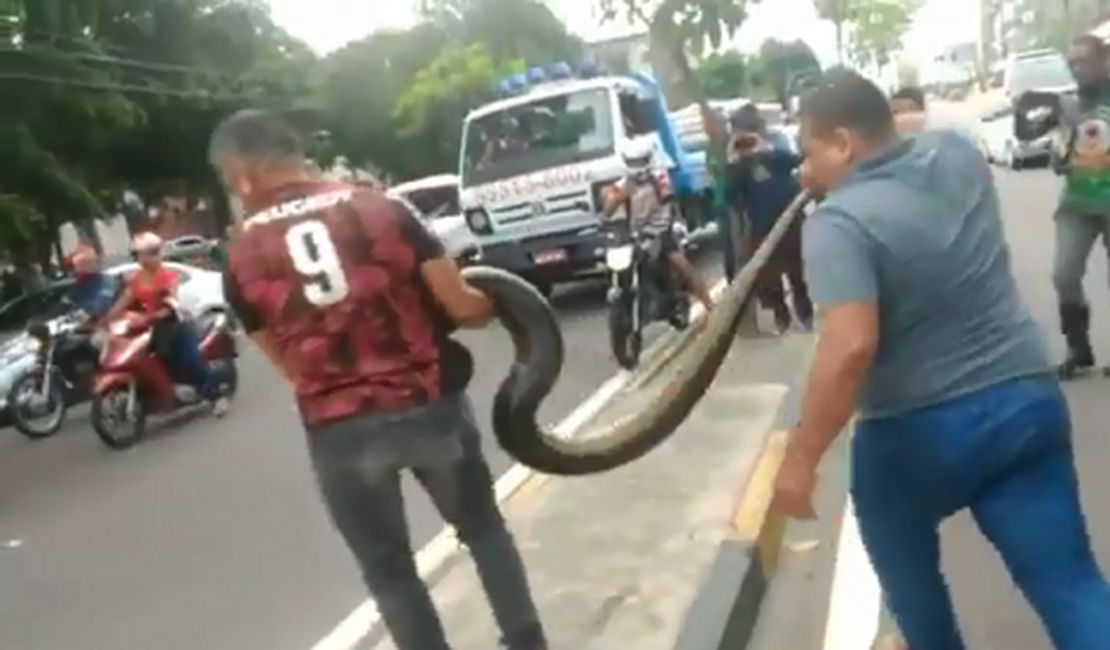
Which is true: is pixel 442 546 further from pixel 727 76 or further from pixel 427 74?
pixel 727 76

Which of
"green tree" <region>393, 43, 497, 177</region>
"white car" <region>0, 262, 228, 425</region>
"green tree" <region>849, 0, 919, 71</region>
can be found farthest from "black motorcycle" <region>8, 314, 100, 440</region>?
"green tree" <region>849, 0, 919, 71</region>

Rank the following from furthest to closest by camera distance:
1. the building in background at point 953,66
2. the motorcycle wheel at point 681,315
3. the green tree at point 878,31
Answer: the building in background at point 953,66 → the green tree at point 878,31 → the motorcycle wheel at point 681,315

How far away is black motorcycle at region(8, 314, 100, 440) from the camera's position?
14.4 m

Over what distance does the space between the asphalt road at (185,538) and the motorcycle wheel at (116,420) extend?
159 millimetres

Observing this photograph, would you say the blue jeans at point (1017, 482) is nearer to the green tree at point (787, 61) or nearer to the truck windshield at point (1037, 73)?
the green tree at point (787, 61)

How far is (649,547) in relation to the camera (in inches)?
273

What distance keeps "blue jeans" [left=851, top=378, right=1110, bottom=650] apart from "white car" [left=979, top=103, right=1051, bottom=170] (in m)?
27.4

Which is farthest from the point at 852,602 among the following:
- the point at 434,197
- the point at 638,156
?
the point at 434,197

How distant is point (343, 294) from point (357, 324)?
91 mm

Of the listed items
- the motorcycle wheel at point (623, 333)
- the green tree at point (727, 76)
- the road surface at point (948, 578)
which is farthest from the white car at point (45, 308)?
the green tree at point (727, 76)

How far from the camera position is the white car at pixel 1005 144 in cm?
3147

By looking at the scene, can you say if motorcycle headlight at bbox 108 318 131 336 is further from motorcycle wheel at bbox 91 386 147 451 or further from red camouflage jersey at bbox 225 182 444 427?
red camouflage jersey at bbox 225 182 444 427

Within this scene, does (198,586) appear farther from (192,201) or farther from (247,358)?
(192,201)

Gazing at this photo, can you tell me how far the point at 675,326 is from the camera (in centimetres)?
1456
